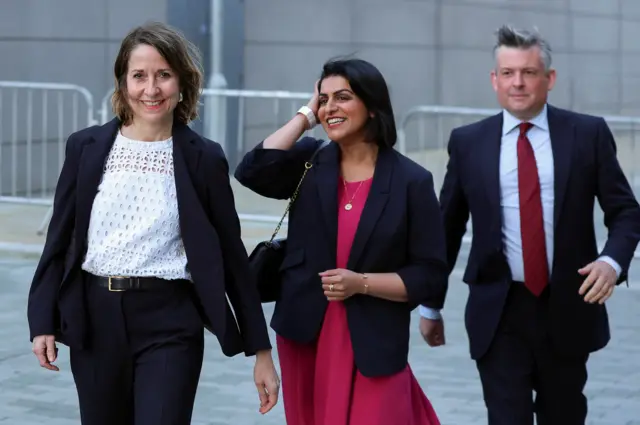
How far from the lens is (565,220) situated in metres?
4.82

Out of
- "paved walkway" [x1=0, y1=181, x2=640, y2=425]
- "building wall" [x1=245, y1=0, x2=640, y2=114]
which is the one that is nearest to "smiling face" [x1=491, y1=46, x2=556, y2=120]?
"paved walkway" [x1=0, y1=181, x2=640, y2=425]

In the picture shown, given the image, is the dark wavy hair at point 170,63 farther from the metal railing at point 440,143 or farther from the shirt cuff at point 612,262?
the metal railing at point 440,143

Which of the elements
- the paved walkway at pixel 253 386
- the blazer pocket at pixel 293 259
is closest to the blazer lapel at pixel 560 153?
the blazer pocket at pixel 293 259

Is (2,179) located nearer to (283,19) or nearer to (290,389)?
(283,19)

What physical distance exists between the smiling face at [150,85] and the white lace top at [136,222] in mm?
110

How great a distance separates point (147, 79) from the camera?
4211 millimetres

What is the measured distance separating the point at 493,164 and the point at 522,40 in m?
0.42

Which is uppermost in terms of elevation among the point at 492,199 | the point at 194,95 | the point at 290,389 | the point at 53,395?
the point at 194,95

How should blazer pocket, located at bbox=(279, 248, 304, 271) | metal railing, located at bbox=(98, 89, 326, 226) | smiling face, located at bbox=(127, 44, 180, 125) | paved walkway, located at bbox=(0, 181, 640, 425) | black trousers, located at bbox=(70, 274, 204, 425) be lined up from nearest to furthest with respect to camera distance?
black trousers, located at bbox=(70, 274, 204, 425)
smiling face, located at bbox=(127, 44, 180, 125)
blazer pocket, located at bbox=(279, 248, 304, 271)
paved walkway, located at bbox=(0, 181, 640, 425)
metal railing, located at bbox=(98, 89, 326, 226)

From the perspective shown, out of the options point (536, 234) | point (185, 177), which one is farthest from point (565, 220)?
point (185, 177)

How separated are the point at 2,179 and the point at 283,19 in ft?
14.3

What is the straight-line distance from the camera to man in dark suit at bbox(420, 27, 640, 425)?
483 centimetres

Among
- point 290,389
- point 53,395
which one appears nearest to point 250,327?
point 290,389

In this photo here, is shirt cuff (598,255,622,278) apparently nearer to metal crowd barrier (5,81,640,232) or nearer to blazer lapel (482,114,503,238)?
blazer lapel (482,114,503,238)
